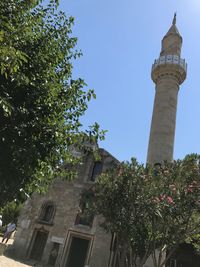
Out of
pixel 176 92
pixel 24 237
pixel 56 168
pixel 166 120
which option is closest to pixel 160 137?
pixel 166 120

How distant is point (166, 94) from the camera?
99.1ft

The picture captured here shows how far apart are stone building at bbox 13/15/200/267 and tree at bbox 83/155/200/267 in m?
6.95

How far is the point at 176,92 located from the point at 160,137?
20.0 ft

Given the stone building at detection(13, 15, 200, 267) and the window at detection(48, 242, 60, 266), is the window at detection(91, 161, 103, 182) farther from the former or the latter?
the window at detection(48, 242, 60, 266)

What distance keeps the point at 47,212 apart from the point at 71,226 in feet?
8.96

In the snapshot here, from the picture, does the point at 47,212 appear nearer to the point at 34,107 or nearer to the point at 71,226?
the point at 71,226

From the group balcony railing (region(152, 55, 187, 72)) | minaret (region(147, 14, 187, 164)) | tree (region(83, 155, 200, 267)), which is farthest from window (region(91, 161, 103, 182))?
balcony railing (region(152, 55, 187, 72))

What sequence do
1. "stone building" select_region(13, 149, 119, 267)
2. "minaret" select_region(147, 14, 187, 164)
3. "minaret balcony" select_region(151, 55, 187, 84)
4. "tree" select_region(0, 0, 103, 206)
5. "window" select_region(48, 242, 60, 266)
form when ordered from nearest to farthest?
"tree" select_region(0, 0, 103, 206), "stone building" select_region(13, 149, 119, 267), "window" select_region(48, 242, 60, 266), "minaret" select_region(147, 14, 187, 164), "minaret balcony" select_region(151, 55, 187, 84)

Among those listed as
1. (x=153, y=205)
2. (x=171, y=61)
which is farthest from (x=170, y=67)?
(x=153, y=205)

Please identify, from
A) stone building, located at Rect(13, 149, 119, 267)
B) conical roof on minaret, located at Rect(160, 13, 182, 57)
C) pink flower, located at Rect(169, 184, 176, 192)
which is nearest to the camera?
pink flower, located at Rect(169, 184, 176, 192)

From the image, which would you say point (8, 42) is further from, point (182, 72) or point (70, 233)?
point (182, 72)

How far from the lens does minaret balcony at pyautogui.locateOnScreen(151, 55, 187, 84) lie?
31.6 metres

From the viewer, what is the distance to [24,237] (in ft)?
76.5

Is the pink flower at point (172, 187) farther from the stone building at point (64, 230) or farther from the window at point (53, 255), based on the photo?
the window at point (53, 255)
